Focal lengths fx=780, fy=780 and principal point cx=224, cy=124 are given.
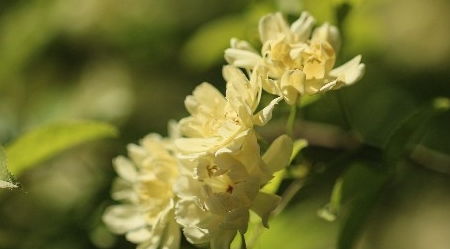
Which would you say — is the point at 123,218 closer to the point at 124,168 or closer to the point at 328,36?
the point at 124,168

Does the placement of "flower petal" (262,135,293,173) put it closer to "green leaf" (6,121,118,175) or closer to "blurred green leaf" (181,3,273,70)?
"green leaf" (6,121,118,175)

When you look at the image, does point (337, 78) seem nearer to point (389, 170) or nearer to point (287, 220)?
point (389, 170)

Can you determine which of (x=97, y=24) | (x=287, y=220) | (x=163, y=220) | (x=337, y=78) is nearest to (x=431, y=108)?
(x=337, y=78)

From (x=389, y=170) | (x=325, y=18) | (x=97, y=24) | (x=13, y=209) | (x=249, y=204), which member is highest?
(x=97, y=24)

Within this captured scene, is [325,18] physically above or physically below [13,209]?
below

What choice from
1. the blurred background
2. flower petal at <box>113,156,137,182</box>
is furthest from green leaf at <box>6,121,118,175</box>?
the blurred background

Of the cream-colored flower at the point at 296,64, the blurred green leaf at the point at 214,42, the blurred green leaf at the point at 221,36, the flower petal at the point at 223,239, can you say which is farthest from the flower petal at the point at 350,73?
the blurred green leaf at the point at 214,42

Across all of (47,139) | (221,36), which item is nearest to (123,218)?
(47,139)

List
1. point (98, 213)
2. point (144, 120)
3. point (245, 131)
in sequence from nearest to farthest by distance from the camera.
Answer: point (245, 131)
point (98, 213)
point (144, 120)
